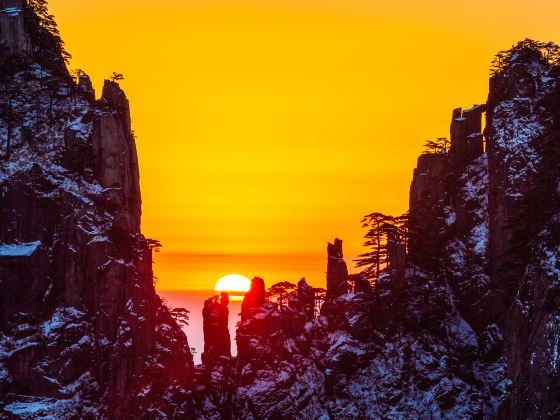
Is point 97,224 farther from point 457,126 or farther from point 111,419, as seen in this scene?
point 457,126

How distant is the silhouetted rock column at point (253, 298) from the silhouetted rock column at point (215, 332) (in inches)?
194

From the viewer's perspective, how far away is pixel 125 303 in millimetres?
116688

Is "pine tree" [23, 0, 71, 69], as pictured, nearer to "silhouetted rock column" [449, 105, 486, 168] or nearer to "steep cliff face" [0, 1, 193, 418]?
"steep cliff face" [0, 1, 193, 418]

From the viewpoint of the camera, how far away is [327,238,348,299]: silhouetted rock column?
125m

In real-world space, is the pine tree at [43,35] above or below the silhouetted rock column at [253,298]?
above

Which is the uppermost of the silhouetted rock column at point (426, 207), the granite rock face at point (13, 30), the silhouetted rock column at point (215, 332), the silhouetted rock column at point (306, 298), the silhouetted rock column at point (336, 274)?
the granite rock face at point (13, 30)

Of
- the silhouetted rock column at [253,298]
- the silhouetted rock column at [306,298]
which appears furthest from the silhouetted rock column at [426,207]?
the silhouetted rock column at [253,298]

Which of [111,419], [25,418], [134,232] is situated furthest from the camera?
[134,232]

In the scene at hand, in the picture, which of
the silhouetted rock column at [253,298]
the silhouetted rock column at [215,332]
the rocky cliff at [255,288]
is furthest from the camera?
the silhouetted rock column at [215,332]

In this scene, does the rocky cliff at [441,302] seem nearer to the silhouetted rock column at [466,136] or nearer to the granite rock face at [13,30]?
the silhouetted rock column at [466,136]

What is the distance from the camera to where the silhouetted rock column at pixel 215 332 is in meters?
130

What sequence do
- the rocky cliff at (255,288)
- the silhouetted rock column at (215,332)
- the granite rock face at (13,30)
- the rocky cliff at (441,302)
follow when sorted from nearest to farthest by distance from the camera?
the rocky cliff at (441,302), the rocky cliff at (255,288), the granite rock face at (13,30), the silhouetted rock column at (215,332)

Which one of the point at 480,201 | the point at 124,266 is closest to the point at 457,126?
the point at 480,201

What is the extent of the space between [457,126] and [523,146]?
63.5 ft
